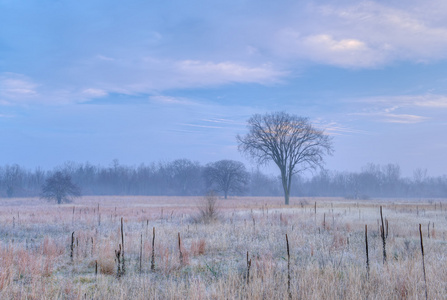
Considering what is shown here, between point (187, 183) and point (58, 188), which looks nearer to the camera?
point (58, 188)

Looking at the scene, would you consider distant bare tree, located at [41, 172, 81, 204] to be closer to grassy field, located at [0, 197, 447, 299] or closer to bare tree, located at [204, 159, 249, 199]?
grassy field, located at [0, 197, 447, 299]

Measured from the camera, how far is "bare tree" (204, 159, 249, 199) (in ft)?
222

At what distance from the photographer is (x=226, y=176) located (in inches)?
2682

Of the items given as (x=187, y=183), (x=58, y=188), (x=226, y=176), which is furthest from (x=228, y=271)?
(x=187, y=183)

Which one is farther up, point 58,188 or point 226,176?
point 226,176

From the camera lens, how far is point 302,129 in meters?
36.2

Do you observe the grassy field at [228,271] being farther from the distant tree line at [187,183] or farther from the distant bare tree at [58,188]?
the distant tree line at [187,183]

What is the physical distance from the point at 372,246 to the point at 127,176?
118 metres

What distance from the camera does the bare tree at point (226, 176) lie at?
67.6 meters

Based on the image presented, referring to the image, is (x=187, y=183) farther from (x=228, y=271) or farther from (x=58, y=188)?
(x=228, y=271)

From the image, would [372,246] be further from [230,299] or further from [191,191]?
[191,191]

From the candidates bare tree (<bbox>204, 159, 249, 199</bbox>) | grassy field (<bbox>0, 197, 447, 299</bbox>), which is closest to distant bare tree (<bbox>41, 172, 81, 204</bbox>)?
grassy field (<bbox>0, 197, 447, 299</bbox>)

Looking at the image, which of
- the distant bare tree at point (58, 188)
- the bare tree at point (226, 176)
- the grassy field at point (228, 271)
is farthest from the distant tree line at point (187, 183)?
the grassy field at point (228, 271)

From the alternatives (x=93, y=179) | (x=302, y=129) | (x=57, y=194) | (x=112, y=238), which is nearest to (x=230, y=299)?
(x=112, y=238)
